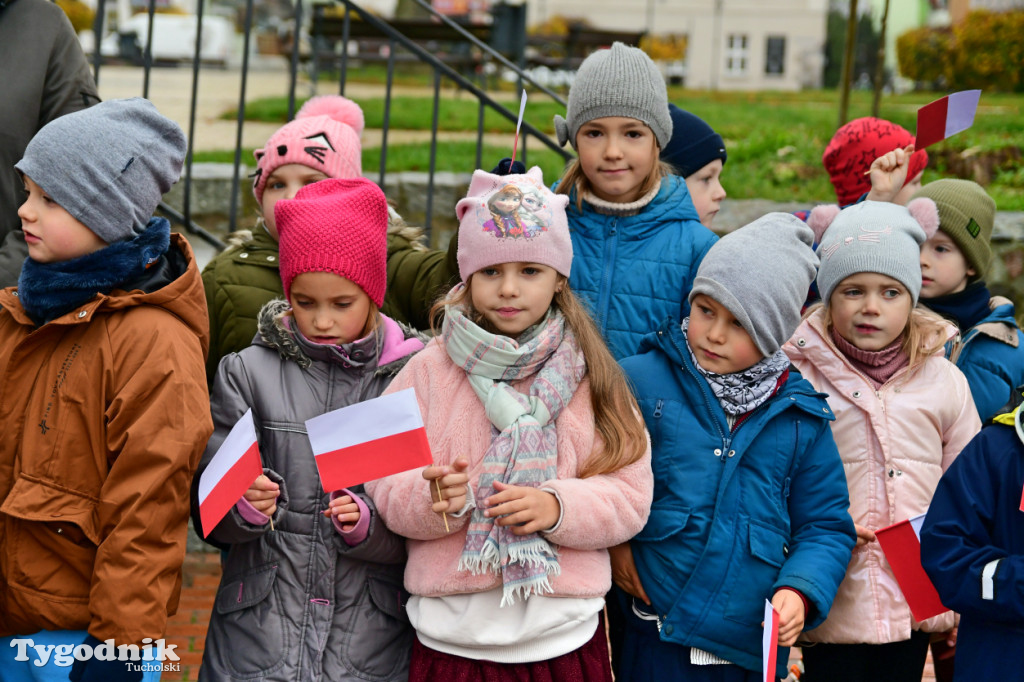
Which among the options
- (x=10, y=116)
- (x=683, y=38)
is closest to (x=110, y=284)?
(x=10, y=116)

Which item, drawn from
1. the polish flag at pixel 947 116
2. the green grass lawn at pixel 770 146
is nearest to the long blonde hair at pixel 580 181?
the polish flag at pixel 947 116

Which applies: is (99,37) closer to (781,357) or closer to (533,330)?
(533,330)

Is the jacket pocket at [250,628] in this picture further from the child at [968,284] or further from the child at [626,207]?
the child at [968,284]

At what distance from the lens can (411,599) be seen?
109 inches

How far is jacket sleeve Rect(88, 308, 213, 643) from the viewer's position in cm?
246

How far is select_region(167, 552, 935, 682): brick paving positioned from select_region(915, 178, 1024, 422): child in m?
1.53

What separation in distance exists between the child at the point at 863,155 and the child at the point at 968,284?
231 millimetres

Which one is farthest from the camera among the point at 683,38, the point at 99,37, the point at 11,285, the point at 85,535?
the point at 683,38

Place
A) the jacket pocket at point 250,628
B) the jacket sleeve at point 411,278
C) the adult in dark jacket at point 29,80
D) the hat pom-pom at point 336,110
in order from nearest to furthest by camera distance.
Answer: the jacket pocket at point 250,628, the adult in dark jacket at point 29,80, the jacket sleeve at point 411,278, the hat pom-pom at point 336,110

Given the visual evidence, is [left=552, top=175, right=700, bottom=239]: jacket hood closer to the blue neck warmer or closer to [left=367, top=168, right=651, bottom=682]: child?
[left=367, top=168, right=651, bottom=682]: child

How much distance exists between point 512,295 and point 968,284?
1818 millimetres

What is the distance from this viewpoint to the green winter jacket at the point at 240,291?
3.42m

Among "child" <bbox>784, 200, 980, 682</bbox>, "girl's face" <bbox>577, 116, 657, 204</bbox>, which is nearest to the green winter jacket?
"girl's face" <bbox>577, 116, 657, 204</bbox>

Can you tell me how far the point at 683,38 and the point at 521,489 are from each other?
27.1 metres
